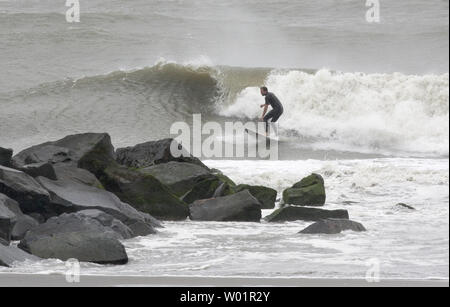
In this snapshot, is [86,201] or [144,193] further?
[144,193]

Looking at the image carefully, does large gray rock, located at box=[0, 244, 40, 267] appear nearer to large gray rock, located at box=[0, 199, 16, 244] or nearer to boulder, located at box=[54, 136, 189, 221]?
large gray rock, located at box=[0, 199, 16, 244]

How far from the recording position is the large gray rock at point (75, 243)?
7.73m

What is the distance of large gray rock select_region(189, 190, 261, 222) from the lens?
10.5 meters

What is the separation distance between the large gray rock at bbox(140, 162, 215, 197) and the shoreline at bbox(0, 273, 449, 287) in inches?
182

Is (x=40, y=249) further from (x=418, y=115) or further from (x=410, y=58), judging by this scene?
(x=410, y=58)

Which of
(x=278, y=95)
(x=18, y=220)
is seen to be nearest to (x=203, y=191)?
(x=18, y=220)

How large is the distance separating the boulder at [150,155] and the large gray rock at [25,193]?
11.0 feet

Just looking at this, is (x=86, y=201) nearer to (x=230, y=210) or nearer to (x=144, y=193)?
(x=144, y=193)

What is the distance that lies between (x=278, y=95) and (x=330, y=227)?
1489cm

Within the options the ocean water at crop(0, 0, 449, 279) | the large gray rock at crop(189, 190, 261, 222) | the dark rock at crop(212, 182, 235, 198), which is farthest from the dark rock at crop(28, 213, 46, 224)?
the dark rock at crop(212, 182, 235, 198)

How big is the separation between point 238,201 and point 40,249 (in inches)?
133

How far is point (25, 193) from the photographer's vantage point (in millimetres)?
9461

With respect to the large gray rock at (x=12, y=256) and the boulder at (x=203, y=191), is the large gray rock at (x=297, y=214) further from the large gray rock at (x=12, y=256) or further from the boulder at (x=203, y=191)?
the large gray rock at (x=12, y=256)

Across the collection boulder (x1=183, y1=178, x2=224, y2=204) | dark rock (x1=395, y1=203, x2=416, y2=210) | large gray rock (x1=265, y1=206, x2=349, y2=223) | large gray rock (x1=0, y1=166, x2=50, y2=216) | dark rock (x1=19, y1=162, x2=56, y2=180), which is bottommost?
dark rock (x1=395, y1=203, x2=416, y2=210)
